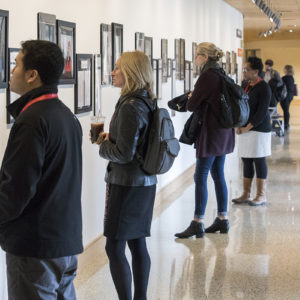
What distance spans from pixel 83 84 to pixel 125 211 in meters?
1.67

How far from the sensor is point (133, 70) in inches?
134

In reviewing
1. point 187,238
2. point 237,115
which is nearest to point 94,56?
point 237,115

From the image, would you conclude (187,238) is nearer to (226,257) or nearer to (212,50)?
(226,257)

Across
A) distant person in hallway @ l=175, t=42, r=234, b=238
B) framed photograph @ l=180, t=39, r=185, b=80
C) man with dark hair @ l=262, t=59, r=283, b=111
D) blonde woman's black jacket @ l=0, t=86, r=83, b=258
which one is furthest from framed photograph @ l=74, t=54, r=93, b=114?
man with dark hair @ l=262, t=59, r=283, b=111

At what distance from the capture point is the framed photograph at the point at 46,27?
13.0ft

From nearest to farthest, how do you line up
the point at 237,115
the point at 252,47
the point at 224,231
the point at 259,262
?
the point at 259,262
the point at 237,115
the point at 224,231
the point at 252,47

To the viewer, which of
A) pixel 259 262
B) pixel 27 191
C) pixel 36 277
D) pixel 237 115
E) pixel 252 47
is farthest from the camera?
pixel 252 47

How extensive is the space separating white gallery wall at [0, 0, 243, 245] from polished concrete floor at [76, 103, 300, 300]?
48cm

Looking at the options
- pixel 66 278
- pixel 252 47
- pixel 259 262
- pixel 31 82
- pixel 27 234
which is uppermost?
pixel 252 47

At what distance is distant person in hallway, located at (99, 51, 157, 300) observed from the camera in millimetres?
3342

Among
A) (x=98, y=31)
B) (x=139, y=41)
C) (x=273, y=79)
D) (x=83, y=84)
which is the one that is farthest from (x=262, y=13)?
(x=83, y=84)

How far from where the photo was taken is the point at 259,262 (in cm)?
495

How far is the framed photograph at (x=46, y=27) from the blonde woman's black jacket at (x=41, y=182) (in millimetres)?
1668

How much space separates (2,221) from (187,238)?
A: 3442mm
